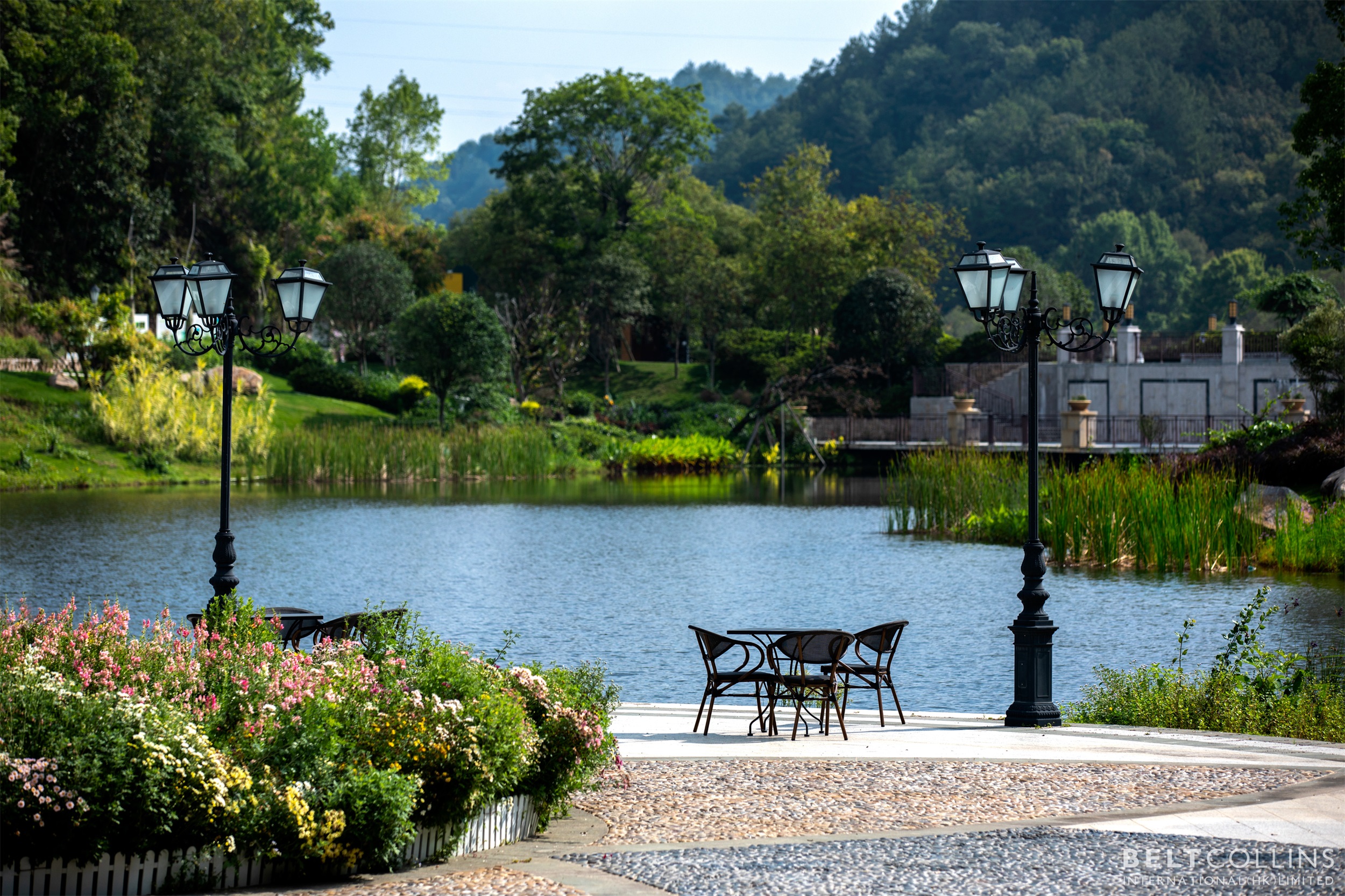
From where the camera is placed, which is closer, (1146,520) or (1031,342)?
(1031,342)

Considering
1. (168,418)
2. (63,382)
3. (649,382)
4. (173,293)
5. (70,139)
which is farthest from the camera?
(649,382)

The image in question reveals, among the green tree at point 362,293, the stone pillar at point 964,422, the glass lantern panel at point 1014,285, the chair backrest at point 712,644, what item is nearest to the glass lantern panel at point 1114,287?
the glass lantern panel at point 1014,285

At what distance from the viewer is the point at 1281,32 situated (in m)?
95.1

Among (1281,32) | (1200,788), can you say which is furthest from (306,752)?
(1281,32)

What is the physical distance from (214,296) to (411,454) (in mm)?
27805

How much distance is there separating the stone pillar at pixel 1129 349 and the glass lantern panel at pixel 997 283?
36123 mm

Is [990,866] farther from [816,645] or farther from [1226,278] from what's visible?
[1226,278]

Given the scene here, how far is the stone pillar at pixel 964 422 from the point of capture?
44531mm

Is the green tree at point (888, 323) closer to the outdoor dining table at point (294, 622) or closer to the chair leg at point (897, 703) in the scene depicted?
the chair leg at point (897, 703)

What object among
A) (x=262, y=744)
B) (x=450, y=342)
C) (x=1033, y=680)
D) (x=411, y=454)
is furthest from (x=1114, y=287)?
(x=450, y=342)

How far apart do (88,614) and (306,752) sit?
209cm

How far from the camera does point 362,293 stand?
2025 inches

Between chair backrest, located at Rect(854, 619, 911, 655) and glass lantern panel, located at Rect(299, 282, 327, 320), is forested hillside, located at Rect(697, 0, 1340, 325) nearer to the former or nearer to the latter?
glass lantern panel, located at Rect(299, 282, 327, 320)

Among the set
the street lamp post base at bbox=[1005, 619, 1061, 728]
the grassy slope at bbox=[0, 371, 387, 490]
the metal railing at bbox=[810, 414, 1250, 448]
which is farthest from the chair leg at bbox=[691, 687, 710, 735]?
the metal railing at bbox=[810, 414, 1250, 448]
